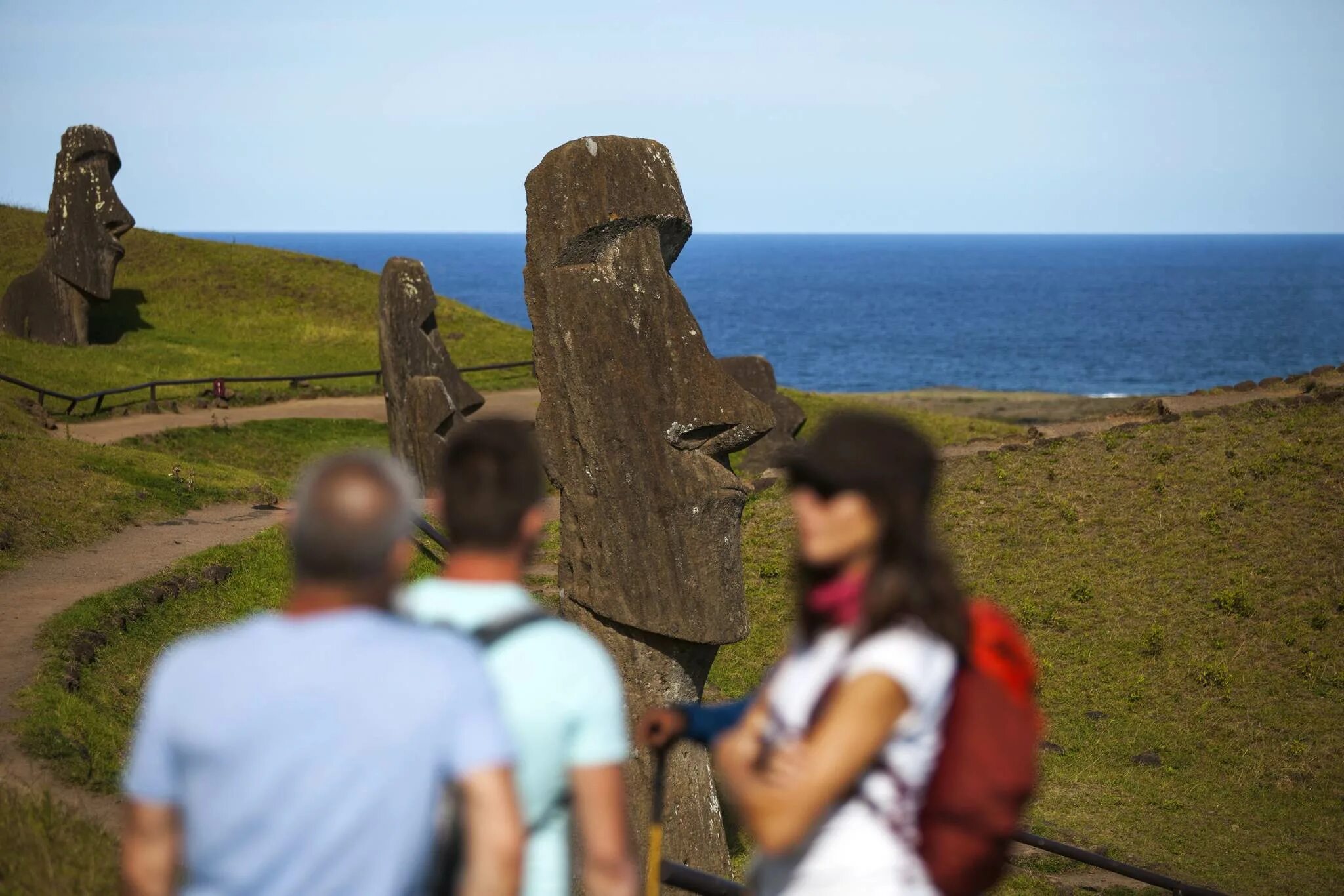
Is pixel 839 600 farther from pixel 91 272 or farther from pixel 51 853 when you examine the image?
pixel 91 272

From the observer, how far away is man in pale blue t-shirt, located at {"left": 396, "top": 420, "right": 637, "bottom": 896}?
3.24 meters

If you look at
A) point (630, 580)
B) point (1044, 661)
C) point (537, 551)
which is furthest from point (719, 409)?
point (537, 551)

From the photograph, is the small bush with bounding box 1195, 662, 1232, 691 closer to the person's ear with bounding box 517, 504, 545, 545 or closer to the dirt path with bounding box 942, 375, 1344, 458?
the dirt path with bounding box 942, 375, 1344, 458

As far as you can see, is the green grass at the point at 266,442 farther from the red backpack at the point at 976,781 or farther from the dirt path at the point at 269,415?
the red backpack at the point at 976,781

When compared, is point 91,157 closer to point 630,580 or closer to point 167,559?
point 167,559

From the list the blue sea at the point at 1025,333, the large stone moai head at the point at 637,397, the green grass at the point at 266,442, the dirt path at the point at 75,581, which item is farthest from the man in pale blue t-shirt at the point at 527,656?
the blue sea at the point at 1025,333

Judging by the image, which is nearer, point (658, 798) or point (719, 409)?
point (658, 798)

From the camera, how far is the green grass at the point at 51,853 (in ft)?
16.2

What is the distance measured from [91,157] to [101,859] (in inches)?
1075

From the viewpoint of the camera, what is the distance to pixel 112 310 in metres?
34.2

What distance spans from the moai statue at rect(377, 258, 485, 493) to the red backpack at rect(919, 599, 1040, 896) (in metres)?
16.3

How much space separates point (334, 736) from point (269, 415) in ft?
76.9

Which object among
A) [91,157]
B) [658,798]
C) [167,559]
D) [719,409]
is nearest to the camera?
[658,798]

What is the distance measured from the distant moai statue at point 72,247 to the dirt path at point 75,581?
48.2 ft
